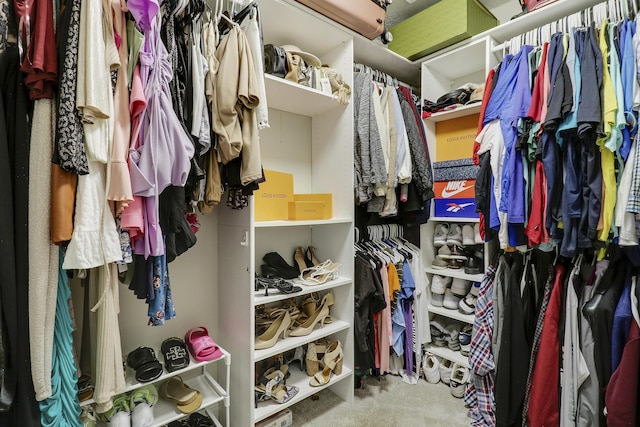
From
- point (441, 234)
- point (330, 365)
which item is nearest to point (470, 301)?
point (441, 234)

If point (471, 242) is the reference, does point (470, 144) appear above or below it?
above

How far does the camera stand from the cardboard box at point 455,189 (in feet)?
6.31

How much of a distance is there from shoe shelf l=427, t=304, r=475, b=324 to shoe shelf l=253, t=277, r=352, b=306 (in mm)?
737

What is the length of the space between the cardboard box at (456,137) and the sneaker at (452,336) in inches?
46.1

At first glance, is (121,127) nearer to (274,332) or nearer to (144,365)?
(144,365)

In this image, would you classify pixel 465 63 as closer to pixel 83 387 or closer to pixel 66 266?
A: pixel 66 266

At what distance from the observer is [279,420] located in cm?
158

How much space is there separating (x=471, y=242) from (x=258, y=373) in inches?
59.1

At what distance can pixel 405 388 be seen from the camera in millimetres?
1968

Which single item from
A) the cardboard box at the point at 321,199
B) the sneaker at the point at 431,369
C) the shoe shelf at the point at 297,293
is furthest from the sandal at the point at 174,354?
the sneaker at the point at 431,369

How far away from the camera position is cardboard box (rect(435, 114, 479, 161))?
2.00 m

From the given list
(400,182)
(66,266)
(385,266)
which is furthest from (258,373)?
(400,182)

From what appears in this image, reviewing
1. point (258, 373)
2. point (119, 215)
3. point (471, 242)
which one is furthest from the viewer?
point (471, 242)

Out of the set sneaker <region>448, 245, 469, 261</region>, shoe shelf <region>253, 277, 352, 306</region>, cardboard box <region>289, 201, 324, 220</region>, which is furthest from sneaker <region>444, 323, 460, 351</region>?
cardboard box <region>289, 201, 324, 220</region>
